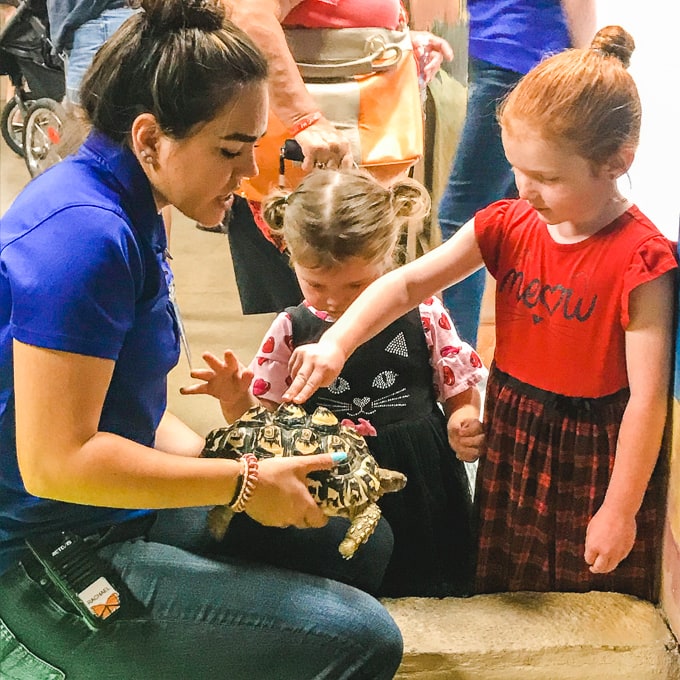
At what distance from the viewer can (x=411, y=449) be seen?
1209 millimetres

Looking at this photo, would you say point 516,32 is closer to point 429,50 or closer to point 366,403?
point 429,50

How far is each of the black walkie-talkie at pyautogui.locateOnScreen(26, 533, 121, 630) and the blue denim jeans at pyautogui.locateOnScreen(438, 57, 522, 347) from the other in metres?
0.77

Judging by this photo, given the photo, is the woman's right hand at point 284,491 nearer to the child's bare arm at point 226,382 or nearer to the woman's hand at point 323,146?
the child's bare arm at point 226,382

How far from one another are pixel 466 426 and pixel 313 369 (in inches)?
10.3

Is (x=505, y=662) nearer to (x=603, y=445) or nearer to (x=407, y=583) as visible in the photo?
(x=407, y=583)

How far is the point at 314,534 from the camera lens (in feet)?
3.53

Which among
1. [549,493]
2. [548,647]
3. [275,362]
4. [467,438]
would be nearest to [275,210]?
[275,362]

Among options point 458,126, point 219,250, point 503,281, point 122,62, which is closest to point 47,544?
point 122,62

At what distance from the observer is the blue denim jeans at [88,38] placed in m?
1.44

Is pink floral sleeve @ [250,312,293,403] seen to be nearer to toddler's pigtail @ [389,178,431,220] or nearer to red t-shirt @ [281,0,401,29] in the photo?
toddler's pigtail @ [389,178,431,220]

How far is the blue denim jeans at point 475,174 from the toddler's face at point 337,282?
0.29 m

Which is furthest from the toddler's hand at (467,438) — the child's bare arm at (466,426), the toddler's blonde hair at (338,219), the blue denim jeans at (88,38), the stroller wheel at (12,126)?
the stroller wheel at (12,126)

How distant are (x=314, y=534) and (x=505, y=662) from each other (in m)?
0.31

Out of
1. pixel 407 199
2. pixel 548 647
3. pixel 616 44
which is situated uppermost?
pixel 616 44
